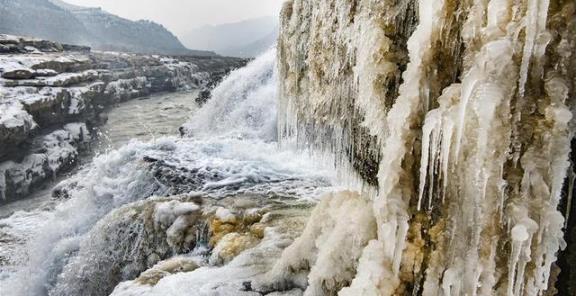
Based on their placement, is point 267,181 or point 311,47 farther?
point 267,181

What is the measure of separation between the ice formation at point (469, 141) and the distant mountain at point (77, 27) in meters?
61.5

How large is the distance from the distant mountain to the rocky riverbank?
35.2m

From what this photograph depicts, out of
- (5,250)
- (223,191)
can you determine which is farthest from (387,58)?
(5,250)

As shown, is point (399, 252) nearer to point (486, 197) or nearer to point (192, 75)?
point (486, 197)

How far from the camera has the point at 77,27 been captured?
72.6m

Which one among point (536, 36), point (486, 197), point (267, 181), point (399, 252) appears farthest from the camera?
point (267, 181)

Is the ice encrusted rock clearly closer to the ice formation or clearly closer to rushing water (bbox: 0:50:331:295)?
rushing water (bbox: 0:50:331:295)

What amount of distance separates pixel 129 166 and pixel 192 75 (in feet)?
97.3

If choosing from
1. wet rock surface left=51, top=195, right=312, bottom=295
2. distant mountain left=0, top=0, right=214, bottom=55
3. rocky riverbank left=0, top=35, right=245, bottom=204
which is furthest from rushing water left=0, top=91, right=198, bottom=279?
distant mountain left=0, top=0, right=214, bottom=55

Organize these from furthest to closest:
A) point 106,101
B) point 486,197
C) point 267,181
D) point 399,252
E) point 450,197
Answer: point 106,101
point 267,181
point 399,252
point 450,197
point 486,197

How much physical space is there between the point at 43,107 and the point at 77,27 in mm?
63544

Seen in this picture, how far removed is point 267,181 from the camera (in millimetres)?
8039

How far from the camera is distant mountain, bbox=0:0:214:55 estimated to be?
61.0 metres

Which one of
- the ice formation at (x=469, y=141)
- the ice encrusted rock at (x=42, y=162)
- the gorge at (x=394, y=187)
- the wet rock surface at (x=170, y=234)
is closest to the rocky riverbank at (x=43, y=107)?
the ice encrusted rock at (x=42, y=162)
